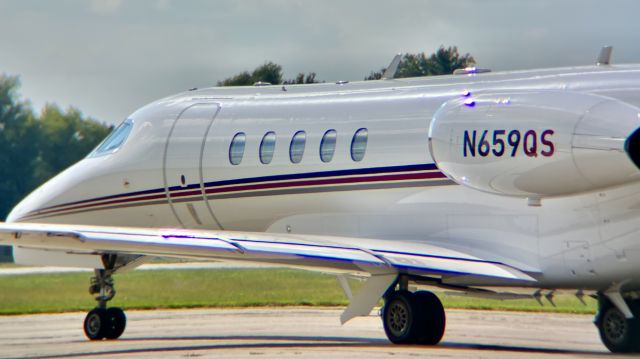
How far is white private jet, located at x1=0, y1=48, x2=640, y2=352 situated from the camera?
53.5 feet

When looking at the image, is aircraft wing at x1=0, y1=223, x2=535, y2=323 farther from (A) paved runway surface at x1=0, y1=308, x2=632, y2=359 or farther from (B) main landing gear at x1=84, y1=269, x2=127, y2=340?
(B) main landing gear at x1=84, y1=269, x2=127, y2=340

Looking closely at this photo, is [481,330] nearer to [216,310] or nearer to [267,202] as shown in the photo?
[267,202]

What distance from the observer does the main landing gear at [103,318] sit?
70.6ft

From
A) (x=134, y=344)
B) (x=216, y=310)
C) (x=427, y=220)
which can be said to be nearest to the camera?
(x=427, y=220)

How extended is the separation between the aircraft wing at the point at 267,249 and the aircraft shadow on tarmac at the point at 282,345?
1.06 m

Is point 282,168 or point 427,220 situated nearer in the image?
point 427,220

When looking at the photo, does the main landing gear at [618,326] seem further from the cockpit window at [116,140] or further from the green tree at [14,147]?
the green tree at [14,147]

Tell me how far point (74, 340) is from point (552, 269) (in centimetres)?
811

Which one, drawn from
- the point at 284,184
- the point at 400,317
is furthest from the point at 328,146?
the point at 400,317

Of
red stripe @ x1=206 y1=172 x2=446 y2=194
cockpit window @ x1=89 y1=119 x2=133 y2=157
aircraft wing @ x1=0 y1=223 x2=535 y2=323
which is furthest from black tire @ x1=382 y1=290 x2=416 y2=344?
cockpit window @ x1=89 y1=119 x2=133 y2=157

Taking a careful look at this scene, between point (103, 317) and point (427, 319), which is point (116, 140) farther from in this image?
point (427, 319)

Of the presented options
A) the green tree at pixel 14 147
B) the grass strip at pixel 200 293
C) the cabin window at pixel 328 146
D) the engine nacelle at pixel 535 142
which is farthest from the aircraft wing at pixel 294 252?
the green tree at pixel 14 147

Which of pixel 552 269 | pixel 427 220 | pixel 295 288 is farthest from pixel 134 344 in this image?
pixel 295 288

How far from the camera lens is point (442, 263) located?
1773cm
